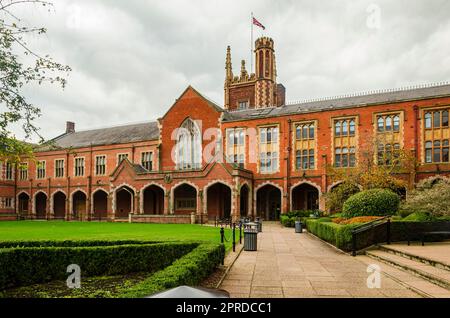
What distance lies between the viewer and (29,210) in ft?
174

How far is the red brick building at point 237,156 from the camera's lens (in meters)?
33.5

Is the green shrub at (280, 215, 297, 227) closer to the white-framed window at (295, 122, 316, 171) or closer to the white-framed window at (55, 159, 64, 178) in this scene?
the white-framed window at (295, 122, 316, 171)

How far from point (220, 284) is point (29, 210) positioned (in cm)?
5215

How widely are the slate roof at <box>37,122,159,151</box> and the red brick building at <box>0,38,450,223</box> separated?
12.3 inches

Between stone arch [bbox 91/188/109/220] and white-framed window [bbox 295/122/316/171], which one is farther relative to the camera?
stone arch [bbox 91/188/109/220]

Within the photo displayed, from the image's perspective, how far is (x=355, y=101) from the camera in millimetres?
38938

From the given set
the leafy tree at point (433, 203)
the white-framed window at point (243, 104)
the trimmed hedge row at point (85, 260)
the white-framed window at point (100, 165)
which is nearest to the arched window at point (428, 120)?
the leafy tree at point (433, 203)

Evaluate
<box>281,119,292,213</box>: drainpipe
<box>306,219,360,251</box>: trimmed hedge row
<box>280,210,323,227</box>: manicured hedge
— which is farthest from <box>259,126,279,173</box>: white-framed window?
<box>306,219,360,251</box>: trimmed hedge row

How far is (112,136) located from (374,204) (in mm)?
40014

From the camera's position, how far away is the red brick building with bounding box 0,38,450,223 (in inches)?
1319

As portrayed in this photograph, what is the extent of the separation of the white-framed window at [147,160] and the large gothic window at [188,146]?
4582mm

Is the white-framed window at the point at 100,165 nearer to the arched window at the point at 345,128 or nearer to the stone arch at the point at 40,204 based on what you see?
the stone arch at the point at 40,204

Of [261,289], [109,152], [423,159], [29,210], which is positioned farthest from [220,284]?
[29,210]

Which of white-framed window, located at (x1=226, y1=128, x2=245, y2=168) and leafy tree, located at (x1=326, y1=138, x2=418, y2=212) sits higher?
white-framed window, located at (x1=226, y1=128, x2=245, y2=168)
